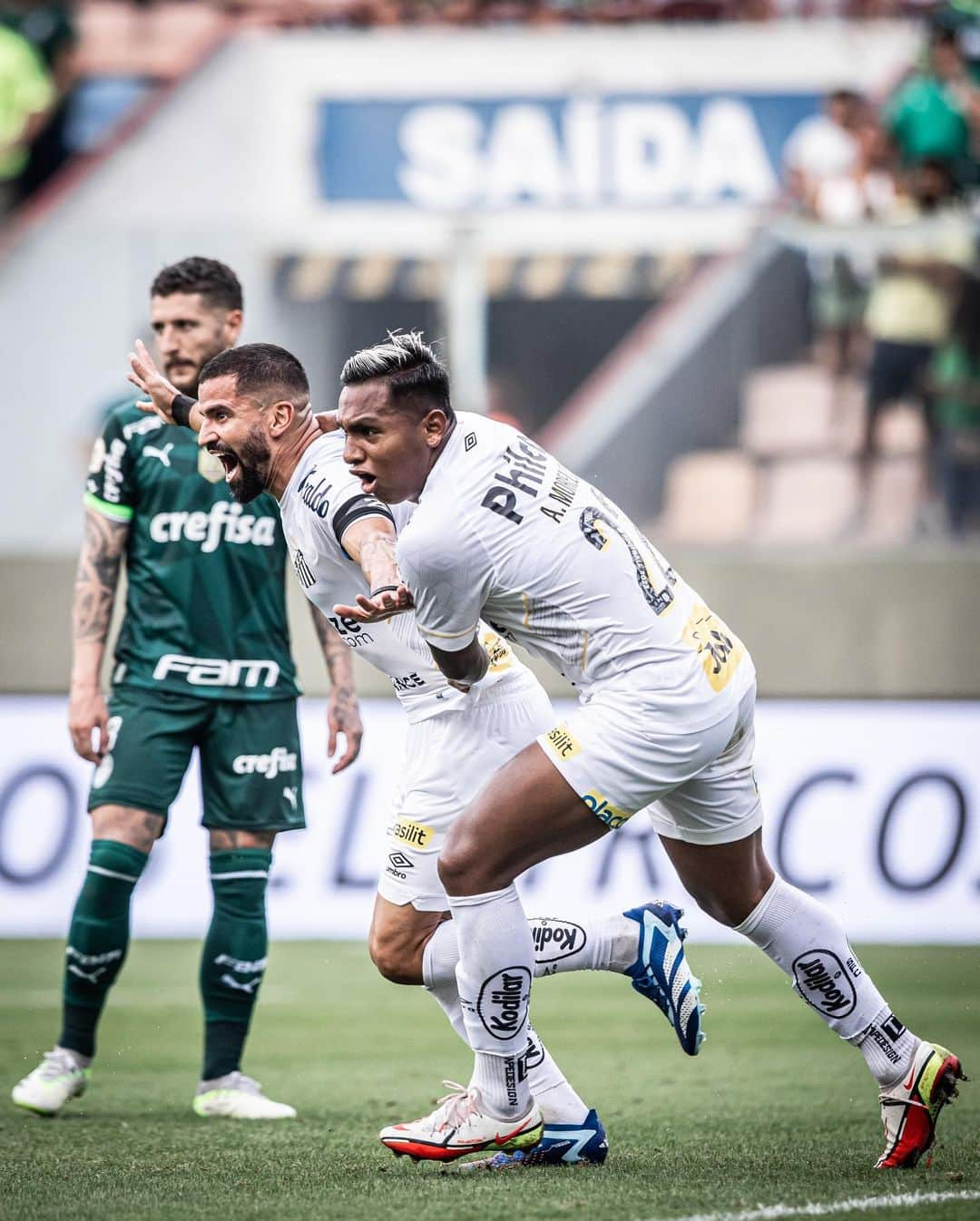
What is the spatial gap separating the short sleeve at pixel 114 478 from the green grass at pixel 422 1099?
1845 millimetres

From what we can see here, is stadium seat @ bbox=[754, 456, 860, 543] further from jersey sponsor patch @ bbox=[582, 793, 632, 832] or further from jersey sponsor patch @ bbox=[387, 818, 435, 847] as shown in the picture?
jersey sponsor patch @ bbox=[582, 793, 632, 832]

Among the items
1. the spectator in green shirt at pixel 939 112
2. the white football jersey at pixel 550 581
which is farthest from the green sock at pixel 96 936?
the spectator in green shirt at pixel 939 112

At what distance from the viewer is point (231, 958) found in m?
5.76

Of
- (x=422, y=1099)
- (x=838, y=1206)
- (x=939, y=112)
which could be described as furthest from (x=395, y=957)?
(x=939, y=112)

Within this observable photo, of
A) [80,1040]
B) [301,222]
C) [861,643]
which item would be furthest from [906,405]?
[80,1040]

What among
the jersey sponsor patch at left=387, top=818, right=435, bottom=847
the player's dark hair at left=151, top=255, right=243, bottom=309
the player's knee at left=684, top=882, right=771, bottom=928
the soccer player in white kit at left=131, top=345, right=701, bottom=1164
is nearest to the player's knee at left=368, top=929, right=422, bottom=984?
the soccer player in white kit at left=131, top=345, right=701, bottom=1164

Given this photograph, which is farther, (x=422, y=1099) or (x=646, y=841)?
(x=646, y=841)

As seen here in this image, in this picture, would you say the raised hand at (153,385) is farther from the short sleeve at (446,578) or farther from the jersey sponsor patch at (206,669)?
the short sleeve at (446,578)

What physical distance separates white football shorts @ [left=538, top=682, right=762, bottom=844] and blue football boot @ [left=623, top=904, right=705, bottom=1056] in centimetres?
60

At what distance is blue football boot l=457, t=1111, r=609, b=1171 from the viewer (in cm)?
481

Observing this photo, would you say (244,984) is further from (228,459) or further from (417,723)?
(228,459)

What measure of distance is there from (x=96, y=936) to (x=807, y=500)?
583cm

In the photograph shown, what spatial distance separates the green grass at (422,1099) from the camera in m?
4.40

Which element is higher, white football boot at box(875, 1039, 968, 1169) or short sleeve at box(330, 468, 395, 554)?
short sleeve at box(330, 468, 395, 554)
